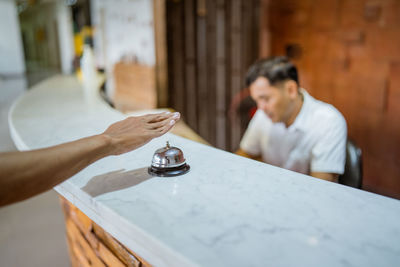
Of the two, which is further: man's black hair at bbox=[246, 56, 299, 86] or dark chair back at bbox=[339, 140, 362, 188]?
man's black hair at bbox=[246, 56, 299, 86]

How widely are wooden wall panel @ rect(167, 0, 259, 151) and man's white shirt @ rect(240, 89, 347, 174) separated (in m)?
2.42

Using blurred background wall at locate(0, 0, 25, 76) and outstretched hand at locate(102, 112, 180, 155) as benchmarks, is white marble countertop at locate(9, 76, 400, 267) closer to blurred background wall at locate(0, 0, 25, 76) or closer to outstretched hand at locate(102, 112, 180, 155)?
outstretched hand at locate(102, 112, 180, 155)

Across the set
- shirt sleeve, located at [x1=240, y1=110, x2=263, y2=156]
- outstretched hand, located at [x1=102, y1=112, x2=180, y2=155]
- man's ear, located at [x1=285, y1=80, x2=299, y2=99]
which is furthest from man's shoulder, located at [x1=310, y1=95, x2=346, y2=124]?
outstretched hand, located at [x1=102, y1=112, x2=180, y2=155]

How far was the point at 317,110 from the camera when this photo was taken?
2033 millimetres

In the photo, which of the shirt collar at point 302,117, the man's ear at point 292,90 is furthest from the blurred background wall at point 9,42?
the shirt collar at point 302,117

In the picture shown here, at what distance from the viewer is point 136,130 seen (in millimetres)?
1109

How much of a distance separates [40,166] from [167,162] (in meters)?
0.40

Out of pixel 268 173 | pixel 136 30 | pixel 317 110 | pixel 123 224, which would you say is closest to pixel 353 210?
pixel 268 173

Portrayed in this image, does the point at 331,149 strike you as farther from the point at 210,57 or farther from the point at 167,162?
the point at 210,57

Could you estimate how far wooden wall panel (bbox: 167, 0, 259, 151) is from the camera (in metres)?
4.49

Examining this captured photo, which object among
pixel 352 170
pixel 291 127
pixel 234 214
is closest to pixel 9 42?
pixel 291 127

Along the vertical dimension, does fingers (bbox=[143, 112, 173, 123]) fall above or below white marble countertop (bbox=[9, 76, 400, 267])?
above

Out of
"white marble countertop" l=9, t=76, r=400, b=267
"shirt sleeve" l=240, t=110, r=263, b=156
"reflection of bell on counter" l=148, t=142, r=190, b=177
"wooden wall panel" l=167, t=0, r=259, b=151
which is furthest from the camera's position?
"wooden wall panel" l=167, t=0, r=259, b=151

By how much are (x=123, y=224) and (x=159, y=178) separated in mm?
279
